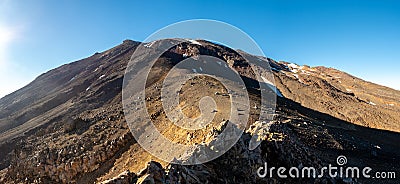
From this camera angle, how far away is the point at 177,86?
39156mm

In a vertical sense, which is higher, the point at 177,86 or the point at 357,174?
the point at 177,86

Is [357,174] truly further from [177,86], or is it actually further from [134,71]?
[134,71]

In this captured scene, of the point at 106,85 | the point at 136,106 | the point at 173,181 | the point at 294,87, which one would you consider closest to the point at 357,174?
the point at 173,181

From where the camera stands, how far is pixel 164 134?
22422mm

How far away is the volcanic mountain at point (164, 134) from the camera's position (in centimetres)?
1220

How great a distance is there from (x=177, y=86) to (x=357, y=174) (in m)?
23.6

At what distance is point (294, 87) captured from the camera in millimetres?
72250

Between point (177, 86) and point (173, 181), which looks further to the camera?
point (177, 86)

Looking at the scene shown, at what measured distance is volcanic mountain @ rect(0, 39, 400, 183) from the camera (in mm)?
12195

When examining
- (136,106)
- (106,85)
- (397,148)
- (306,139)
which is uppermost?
(106,85)

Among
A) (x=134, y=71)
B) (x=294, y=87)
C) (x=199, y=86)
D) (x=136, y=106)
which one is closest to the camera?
(x=136, y=106)

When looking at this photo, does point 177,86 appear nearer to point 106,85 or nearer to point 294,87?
point 106,85

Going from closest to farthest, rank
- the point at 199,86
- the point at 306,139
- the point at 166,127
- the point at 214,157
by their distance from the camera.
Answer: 1. the point at 214,157
2. the point at 166,127
3. the point at 306,139
4. the point at 199,86

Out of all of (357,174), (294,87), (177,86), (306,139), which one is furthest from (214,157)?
(294,87)
